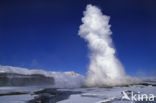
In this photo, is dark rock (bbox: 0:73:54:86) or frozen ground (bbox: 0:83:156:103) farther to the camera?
dark rock (bbox: 0:73:54:86)

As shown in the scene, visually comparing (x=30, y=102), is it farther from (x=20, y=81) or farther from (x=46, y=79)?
(x=46, y=79)

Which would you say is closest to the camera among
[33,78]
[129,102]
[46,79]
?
[129,102]

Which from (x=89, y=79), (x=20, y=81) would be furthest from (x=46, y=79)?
(x=89, y=79)

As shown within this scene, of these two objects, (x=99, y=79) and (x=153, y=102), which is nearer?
(x=153, y=102)

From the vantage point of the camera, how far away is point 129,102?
13750 mm

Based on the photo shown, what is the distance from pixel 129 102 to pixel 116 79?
65.7 metres

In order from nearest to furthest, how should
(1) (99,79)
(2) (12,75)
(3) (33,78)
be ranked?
(1) (99,79) < (2) (12,75) < (3) (33,78)

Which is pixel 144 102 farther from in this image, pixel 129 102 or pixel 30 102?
pixel 30 102

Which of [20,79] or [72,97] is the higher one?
[20,79]

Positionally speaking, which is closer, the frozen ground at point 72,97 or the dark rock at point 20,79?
the frozen ground at point 72,97

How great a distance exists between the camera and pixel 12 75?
330 ft

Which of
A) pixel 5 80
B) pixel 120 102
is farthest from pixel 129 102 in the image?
pixel 5 80

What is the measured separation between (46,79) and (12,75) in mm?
29011

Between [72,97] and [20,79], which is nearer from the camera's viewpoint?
[72,97]
